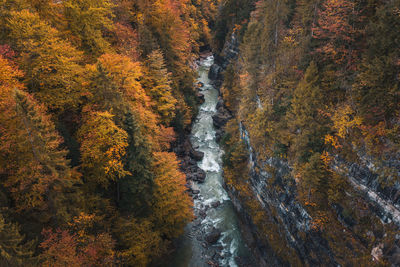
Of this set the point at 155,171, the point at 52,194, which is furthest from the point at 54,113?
the point at 155,171

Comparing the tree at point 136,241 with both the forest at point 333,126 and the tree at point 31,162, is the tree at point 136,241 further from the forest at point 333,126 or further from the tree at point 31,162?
the forest at point 333,126

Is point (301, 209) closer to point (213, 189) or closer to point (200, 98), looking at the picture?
point (213, 189)

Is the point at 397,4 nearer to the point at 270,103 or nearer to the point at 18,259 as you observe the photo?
the point at 270,103

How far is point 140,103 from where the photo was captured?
81.1 feet

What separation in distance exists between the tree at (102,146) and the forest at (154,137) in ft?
0.38

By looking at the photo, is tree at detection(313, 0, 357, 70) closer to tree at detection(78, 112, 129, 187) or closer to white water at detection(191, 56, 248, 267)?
tree at detection(78, 112, 129, 187)

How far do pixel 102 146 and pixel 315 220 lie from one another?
1740cm

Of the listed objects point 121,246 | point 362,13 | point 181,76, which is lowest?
point 121,246

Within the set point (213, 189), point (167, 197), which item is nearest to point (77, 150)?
point (167, 197)

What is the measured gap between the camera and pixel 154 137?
25141mm

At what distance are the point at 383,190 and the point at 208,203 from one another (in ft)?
69.6

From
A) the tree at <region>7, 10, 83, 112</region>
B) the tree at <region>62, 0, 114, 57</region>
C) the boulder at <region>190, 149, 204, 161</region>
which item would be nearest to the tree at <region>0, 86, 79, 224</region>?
the tree at <region>7, 10, 83, 112</region>

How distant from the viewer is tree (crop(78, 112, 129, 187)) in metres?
18.0

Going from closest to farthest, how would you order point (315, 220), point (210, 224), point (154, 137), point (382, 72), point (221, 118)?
point (382, 72) < point (315, 220) < point (154, 137) < point (210, 224) < point (221, 118)
